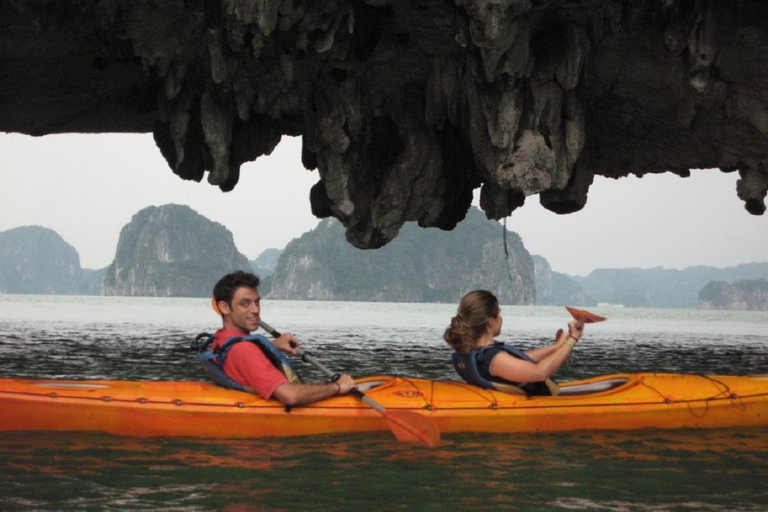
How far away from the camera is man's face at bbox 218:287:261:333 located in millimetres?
6953

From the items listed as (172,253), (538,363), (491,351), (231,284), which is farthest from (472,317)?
(172,253)

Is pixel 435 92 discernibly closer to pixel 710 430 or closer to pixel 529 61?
pixel 529 61

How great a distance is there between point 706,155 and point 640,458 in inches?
462

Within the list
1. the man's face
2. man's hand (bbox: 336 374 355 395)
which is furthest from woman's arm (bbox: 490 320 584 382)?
the man's face

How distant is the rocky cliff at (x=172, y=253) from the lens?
165 meters

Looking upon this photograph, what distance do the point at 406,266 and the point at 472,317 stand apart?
15912 centimetres

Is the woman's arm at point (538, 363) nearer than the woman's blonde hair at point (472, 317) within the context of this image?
Yes

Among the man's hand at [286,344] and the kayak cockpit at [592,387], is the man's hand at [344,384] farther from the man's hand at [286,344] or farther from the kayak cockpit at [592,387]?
the kayak cockpit at [592,387]

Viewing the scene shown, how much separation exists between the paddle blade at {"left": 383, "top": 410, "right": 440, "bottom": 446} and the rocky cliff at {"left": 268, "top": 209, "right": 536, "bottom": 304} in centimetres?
15191

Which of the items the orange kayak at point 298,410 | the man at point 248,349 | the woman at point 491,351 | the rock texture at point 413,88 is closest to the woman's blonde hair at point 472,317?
the woman at point 491,351

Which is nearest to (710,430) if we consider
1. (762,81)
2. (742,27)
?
(742,27)

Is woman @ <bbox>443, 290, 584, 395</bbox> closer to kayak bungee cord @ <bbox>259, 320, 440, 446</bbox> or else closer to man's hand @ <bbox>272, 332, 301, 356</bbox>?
kayak bungee cord @ <bbox>259, 320, 440, 446</bbox>

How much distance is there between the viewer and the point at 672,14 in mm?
12016

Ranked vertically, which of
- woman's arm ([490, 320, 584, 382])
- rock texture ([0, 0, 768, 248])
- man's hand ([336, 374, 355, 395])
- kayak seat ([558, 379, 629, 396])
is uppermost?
rock texture ([0, 0, 768, 248])
